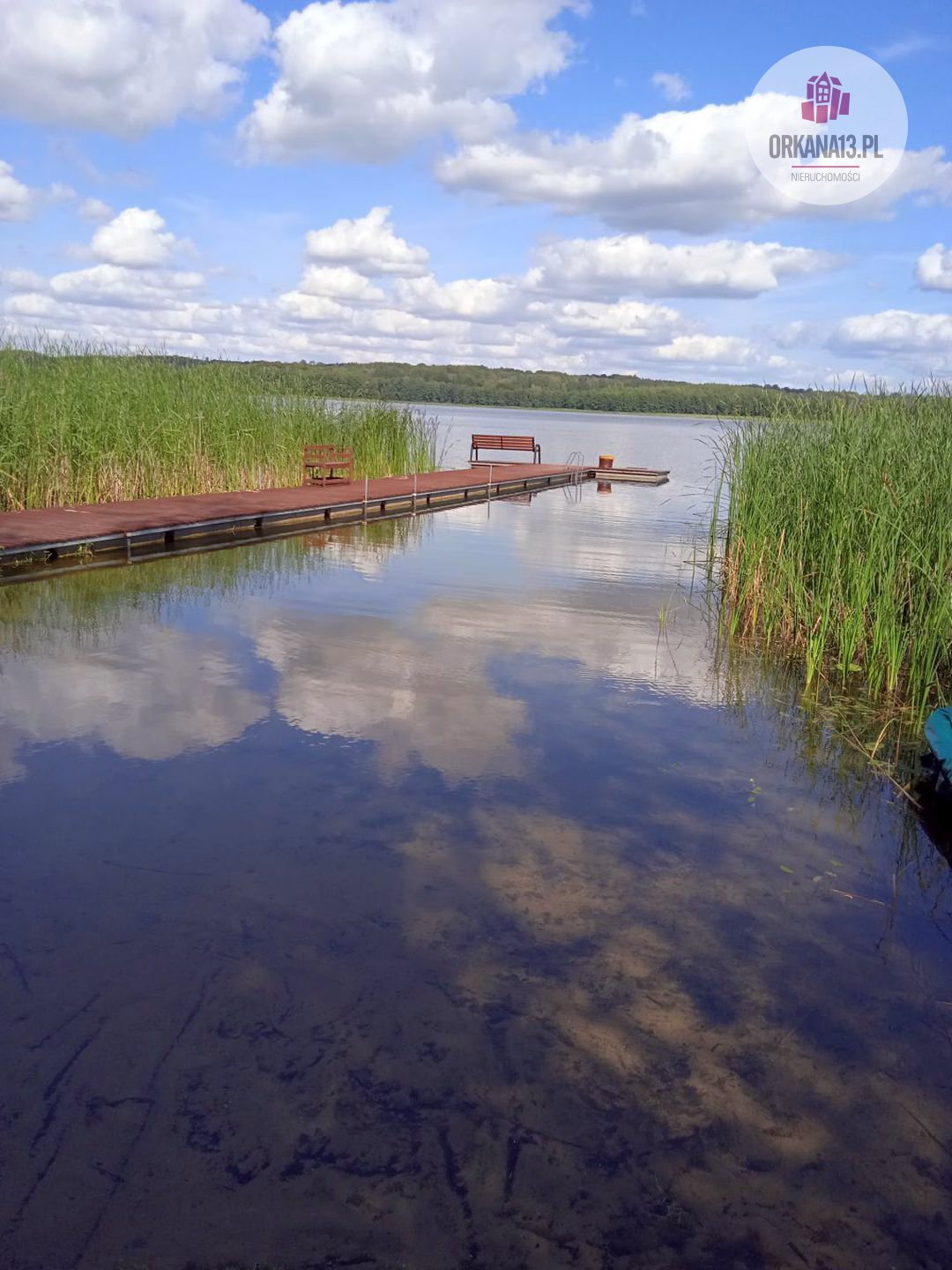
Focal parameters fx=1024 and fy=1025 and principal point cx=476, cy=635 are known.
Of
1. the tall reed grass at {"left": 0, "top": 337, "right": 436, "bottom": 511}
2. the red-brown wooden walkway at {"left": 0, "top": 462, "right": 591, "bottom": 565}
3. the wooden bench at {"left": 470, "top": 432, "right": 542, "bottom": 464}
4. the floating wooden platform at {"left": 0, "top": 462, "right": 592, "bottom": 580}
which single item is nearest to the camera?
the floating wooden platform at {"left": 0, "top": 462, "right": 592, "bottom": 580}

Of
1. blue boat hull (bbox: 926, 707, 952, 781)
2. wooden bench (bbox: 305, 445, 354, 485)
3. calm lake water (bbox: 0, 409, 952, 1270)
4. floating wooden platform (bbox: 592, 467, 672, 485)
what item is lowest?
calm lake water (bbox: 0, 409, 952, 1270)

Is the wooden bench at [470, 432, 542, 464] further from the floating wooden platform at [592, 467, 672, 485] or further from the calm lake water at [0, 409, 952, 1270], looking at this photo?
the calm lake water at [0, 409, 952, 1270]

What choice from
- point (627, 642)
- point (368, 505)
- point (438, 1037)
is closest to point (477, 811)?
point (438, 1037)

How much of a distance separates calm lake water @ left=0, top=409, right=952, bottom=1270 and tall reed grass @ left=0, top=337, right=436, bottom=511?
19.3 ft

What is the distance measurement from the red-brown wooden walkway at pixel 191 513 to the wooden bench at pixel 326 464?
230 mm

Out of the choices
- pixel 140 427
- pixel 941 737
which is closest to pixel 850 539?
pixel 941 737

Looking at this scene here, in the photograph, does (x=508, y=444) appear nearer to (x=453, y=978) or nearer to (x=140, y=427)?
(x=140, y=427)

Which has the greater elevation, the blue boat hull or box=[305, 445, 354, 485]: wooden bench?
box=[305, 445, 354, 485]: wooden bench

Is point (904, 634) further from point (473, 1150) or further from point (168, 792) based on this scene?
point (473, 1150)

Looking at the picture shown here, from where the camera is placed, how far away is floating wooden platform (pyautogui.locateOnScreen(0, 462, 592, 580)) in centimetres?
994

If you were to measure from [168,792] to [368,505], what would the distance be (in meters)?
11.5

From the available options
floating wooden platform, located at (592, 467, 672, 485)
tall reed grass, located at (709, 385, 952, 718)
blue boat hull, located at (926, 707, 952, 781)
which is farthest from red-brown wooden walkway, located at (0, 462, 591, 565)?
blue boat hull, located at (926, 707, 952, 781)

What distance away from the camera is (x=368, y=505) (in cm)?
1582

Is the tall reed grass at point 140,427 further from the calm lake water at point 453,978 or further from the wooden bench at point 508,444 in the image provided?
the wooden bench at point 508,444
